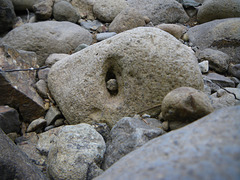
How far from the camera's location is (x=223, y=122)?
0.93 m

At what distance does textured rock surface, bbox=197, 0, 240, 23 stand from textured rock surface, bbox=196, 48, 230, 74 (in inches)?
63.3

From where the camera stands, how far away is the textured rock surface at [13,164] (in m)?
1.45

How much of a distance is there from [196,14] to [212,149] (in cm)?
547

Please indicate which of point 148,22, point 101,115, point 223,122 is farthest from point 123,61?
point 148,22

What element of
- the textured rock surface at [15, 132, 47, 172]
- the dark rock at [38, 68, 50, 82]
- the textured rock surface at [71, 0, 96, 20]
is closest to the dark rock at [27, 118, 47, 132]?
the textured rock surface at [15, 132, 47, 172]

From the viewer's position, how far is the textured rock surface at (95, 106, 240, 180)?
683 millimetres

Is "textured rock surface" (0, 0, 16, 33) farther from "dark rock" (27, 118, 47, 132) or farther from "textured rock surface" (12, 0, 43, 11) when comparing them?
"dark rock" (27, 118, 47, 132)

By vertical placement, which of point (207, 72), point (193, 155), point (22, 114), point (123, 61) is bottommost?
point (22, 114)

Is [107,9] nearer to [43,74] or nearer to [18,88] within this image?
[43,74]

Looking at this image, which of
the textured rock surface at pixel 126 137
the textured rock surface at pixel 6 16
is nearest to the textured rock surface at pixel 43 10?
the textured rock surface at pixel 6 16

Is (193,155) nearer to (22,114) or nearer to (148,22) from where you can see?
(22,114)

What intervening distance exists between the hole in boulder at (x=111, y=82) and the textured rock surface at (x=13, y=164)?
110 centimetres

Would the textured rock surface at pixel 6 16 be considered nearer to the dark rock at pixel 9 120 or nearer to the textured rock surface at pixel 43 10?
the textured rock surface at pixel 43 10

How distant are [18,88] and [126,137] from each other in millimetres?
1539
